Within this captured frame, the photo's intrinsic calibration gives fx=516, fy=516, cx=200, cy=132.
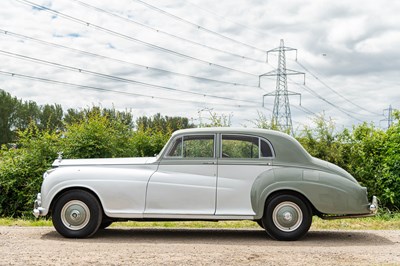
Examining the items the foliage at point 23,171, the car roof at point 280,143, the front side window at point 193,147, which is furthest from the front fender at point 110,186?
the foliage at point 23,171

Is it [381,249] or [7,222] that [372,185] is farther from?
[7,222]

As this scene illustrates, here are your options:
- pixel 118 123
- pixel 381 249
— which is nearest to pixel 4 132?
pixel 118 123

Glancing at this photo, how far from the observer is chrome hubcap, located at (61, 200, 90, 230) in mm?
8406

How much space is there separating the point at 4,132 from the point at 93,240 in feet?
210

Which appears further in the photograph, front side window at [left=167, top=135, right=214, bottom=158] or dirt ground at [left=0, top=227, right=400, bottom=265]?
front side window at [left=167, top=135, right=214, bottom=158]

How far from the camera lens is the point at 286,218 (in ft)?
27.4

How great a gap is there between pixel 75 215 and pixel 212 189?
2279 mm

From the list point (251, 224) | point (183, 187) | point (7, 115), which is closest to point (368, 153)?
point (251, 224)

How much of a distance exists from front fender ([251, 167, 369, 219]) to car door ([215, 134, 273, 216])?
0.42 feet

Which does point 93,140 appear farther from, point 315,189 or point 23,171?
point 315,189

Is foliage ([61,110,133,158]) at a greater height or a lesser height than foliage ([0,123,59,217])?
greater

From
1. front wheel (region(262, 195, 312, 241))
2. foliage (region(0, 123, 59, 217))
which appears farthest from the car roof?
foliage (region(0, 123, 59, 217))

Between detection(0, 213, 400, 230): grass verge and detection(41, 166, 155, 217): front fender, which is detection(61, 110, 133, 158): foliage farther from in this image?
detection(41, 166, 155, 217): front fender

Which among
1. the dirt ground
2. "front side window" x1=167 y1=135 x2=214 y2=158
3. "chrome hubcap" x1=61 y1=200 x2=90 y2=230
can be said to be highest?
"front side window" x1=167 y1=135 x2=214 y2=158
